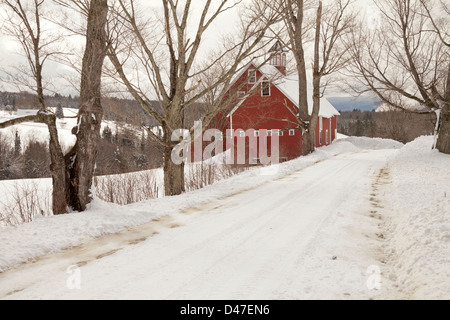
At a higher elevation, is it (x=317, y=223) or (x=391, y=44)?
(x=391, y=44)

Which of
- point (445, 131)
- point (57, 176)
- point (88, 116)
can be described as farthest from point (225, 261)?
point (445, 131)

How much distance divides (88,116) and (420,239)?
652 cm

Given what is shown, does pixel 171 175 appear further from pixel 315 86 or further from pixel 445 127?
pixel 445 127

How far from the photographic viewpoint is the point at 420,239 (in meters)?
4.55

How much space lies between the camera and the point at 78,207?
6918 millimetres

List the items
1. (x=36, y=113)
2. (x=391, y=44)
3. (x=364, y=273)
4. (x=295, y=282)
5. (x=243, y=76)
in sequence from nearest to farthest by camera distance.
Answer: (x=295, y=282)
(x=364, y=273)
(x=36, y=113)
(x=391, y=44)
(x=243, y=76)

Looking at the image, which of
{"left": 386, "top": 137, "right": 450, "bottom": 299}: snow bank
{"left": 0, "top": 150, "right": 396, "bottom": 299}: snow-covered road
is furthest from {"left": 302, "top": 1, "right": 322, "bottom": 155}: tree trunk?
{"left": 0, "top": 150, "right": 396, "bottom": 299}: snow-covered road

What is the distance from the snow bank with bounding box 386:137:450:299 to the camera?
331 centimetres

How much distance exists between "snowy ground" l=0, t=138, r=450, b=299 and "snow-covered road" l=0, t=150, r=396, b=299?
0.01 meters

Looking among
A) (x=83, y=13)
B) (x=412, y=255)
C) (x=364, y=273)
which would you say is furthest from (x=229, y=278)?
(x=83, y=13)

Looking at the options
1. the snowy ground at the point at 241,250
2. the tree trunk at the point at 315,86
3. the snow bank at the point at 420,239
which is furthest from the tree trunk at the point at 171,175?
the tree trunk at the point at 315,86

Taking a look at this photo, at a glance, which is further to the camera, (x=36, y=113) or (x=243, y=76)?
(x=243, y=76)
